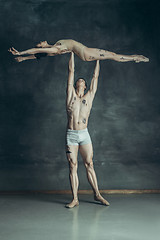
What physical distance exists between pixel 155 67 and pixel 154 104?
0.62 metres

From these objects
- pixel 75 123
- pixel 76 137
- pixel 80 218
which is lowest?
pixel 80 218

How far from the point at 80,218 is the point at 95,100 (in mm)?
2110

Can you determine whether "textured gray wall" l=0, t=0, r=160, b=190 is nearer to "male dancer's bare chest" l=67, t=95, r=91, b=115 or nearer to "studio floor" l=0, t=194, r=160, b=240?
"studio floor" l=0, t=194, r=160, b=240

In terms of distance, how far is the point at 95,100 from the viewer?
17.9 feet

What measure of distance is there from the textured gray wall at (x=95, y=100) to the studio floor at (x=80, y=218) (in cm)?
43

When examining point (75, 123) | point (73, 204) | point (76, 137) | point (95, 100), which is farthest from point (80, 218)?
point (95, 100)

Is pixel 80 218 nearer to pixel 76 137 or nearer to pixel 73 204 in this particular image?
pixel 73 204

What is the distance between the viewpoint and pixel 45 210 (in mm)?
4359

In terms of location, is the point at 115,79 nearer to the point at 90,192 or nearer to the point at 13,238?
the point at 90,192

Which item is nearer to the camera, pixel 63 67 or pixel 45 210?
pixel 45 210

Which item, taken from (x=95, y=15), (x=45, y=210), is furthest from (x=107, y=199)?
(x=95, y=15)

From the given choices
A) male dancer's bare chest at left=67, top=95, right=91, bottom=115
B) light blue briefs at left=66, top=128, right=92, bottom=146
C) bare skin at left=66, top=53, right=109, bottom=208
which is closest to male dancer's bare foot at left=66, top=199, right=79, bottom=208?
bare skin at left=66, top=53, right=109, bottom=208

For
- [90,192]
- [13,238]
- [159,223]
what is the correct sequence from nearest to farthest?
1. [13,238]
2. [159,223]
3. [90,192]

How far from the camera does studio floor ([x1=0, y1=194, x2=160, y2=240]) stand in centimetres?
345
